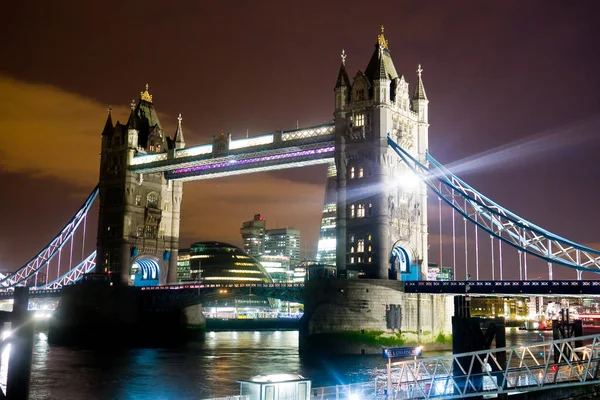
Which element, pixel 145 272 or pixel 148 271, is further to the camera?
pixel 145 272

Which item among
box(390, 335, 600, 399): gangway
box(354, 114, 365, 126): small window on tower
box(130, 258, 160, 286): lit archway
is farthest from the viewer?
box(130, 258, 160, 286): lit archway

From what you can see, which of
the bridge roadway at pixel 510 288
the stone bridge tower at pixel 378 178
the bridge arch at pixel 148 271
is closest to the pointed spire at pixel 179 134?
the bridge arch at pixel 148 271

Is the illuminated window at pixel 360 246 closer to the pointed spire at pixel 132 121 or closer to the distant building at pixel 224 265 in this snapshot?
the pointed spire at pixel 132 121

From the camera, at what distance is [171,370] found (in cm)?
6456

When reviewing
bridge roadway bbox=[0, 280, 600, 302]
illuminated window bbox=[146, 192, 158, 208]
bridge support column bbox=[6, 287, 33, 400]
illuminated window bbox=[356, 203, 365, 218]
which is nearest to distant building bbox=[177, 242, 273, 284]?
illuminated window bbox=[146, 192, 158, 208]

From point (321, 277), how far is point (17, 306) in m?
57.4

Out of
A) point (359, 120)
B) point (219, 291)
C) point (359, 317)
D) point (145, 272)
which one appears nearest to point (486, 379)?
point (359, 317)

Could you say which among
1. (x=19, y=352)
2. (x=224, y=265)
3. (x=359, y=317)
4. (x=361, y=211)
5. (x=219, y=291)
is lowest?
(x=19, y=352)

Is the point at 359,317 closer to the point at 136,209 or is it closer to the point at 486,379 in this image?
the point at 486,379

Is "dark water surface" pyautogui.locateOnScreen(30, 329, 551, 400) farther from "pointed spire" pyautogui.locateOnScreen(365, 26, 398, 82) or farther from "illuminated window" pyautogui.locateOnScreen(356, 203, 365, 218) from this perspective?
"pointed spire" pyautogui.locateOnScreen(365, 26, 398, 82)

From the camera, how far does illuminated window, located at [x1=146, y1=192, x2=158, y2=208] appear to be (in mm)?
112075

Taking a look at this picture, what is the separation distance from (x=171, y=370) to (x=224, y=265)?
396 feet

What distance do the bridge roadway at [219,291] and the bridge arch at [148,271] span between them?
8.21 m

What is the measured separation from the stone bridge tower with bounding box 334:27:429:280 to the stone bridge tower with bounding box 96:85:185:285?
34836mm
